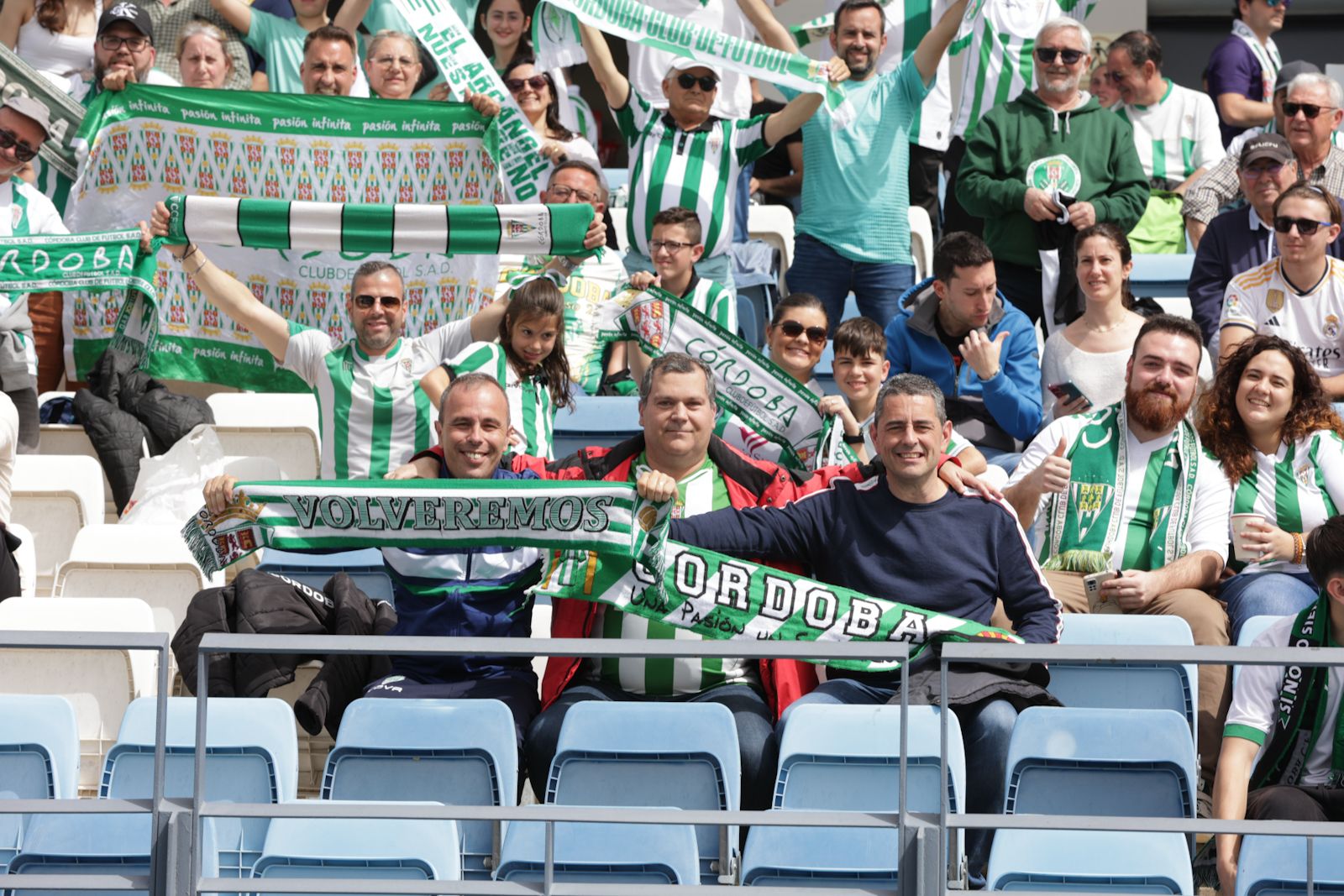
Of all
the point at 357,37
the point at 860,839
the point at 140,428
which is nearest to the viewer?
the point at 860,839

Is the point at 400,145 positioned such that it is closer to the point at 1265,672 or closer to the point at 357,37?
the point at 357,37

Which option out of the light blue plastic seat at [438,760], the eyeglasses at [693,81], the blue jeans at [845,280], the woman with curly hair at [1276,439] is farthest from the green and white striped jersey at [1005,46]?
the light blue plastic seat at [438,760]

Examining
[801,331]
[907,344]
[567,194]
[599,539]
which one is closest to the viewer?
[599,539]

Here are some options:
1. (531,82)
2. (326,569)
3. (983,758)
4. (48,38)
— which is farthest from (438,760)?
(48,38)

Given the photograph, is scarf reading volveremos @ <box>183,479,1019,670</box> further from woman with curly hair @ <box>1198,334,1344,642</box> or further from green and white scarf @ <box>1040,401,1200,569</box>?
woman with curly hair @ <box>1198,334,1344,642</box>

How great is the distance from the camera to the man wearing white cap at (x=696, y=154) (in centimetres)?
823

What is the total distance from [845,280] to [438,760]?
4262 millimetres

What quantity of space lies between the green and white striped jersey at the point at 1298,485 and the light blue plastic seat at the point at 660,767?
2.09m

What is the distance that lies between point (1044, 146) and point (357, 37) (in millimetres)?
4129

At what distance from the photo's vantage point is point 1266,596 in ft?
18.0

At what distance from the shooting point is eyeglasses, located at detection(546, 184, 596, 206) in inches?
305

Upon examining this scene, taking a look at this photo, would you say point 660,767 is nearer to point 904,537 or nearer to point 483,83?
point 904,537

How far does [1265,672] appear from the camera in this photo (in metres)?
4.70

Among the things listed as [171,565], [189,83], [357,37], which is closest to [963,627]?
[171,565]
